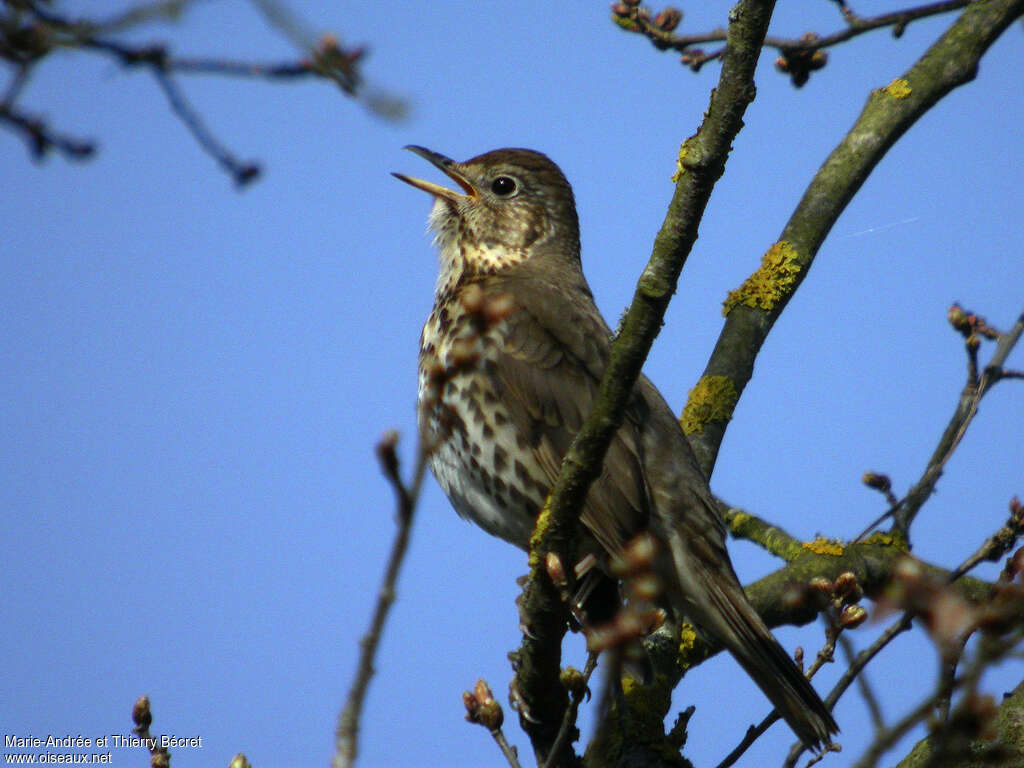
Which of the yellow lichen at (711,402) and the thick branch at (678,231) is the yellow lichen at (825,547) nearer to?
the yellow lichen at (711,402)

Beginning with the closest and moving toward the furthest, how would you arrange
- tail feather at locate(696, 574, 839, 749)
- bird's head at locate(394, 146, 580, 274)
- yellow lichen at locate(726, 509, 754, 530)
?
1. tail feather at locate(696, 574, 839, 749)
2. yellow lichen at locate(726, 509, 754, 530)
3. bird's head at locate(394, 146, 580, 274)

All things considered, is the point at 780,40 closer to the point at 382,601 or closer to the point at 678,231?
the point at 678,231

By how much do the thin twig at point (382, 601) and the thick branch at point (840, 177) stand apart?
4.02 metres

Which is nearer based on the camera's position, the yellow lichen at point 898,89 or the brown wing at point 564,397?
the brown wing at point 564,397

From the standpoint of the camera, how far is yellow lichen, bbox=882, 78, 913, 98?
5.99 metres

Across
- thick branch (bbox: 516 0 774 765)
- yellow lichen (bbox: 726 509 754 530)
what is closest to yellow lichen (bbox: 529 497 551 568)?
thick branch (bbox: 516 0 774 765)

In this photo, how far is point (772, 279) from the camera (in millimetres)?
5902

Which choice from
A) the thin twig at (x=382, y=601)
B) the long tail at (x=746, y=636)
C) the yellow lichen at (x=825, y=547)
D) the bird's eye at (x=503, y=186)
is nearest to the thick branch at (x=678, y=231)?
the long tail at (x=746, y=636)

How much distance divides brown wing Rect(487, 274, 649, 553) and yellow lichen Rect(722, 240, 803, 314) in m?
0.87

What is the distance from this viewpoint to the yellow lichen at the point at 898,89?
5.99 metres

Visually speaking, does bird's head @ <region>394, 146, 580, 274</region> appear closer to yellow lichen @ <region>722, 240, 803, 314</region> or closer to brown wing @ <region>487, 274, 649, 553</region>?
brown wing @ <region>487, 274, 649, 553</region>

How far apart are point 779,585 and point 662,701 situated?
0.88 metres

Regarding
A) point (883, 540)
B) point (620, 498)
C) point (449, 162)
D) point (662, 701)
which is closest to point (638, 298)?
point (620, 498)

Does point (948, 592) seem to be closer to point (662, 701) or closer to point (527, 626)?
point (527, 626)
